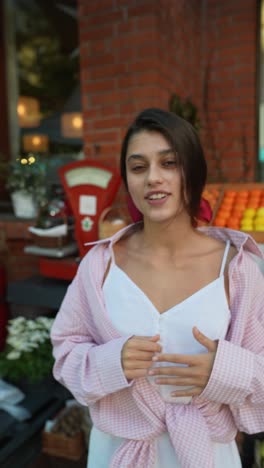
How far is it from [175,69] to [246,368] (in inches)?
96.2

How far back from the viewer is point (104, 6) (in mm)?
2520

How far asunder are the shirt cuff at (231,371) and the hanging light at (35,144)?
3.29 metres

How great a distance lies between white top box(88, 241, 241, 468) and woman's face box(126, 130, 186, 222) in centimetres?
22

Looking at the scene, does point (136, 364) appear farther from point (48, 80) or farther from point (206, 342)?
point (48, 80)

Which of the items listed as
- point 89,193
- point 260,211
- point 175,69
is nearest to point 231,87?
point 175,69

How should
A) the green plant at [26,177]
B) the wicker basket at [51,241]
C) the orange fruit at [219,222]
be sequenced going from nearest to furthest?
the orange fruit at [219,222] → the wicker basket at [51,241] → the green plant at [26,177]

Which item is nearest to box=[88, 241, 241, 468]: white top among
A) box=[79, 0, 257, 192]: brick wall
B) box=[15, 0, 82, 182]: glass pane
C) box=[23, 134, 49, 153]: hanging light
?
box=[79, 0, 257, 192]: brick wall

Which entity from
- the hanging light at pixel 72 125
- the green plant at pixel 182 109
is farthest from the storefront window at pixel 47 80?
the green plant at pixel 182 109

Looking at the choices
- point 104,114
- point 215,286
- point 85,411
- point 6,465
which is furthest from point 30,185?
point 215,286

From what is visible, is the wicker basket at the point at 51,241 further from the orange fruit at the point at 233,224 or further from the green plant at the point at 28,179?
the orange fruit at the point at 233,224

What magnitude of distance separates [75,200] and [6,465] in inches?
55.6

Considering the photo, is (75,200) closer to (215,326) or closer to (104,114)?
(104,114)

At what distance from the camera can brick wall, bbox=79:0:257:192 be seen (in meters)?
2.45

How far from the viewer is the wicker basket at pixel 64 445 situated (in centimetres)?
199
